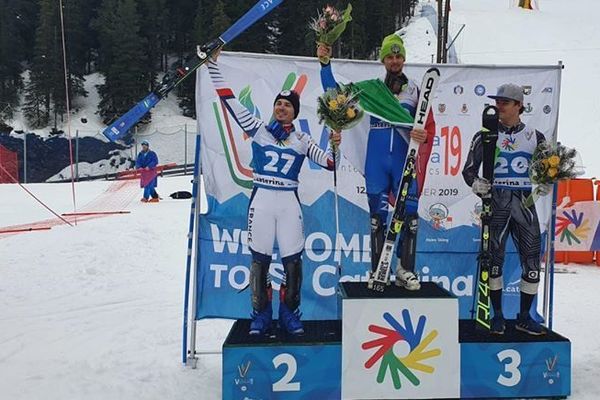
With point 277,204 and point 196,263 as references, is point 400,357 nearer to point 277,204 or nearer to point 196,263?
point 277,204

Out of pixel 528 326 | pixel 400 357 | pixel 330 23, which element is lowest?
pixel 400 357

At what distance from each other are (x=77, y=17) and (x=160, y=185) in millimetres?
29103

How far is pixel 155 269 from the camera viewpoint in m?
7.75

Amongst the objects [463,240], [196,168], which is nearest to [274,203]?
[196,168]

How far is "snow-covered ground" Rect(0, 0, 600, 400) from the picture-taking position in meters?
4.03

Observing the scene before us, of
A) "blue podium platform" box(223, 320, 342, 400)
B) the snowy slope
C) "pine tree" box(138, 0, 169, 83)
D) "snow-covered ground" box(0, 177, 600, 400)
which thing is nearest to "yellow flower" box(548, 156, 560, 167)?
"snow-covered ground" box(0, 177, 600, 400)

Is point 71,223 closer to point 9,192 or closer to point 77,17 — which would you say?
point 9,192

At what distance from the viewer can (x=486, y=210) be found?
400cm

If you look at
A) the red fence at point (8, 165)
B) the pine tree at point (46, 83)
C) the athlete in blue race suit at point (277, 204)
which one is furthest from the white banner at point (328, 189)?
the pine tree at point (46, 83)

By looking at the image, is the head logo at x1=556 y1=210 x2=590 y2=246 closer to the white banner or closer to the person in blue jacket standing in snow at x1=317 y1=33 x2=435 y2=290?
the white banner

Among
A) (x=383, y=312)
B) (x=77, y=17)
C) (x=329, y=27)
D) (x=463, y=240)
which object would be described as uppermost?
(x=77, y=17)

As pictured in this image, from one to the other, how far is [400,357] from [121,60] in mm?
37506

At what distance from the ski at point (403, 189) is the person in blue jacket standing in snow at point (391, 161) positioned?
0.16 metres

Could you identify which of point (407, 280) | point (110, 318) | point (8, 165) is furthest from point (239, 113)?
point (8, 165)
